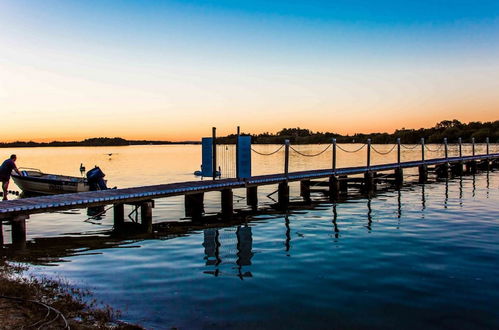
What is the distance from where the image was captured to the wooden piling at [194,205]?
2031 centimetres

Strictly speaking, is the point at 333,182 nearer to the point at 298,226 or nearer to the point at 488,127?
the point at 298,226

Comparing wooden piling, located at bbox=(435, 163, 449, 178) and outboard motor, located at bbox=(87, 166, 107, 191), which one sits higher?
outboard motor, located at bbox=(87, 166, 107, 191)

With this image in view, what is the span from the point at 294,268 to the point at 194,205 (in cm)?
1030

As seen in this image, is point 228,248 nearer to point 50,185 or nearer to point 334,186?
point 334,186

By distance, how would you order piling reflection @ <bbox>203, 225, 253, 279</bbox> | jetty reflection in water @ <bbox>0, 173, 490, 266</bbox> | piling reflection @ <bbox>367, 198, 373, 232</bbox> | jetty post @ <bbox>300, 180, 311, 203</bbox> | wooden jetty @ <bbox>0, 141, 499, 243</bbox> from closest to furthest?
1. piling reflection @ <bbox>203, 225, 253, 279</bbox>
2. jetty reflection in water @ <bbox>0, 173, 490, 266</bbox>
3. wooden jetty @ <bbox>0, 141, 499, 243</bbox>
4. piling reflection @ <bbox>367, 198, 373, 232</bbox>
5. jetty post @ <bbox>300, 180, 311, 203</bbox>

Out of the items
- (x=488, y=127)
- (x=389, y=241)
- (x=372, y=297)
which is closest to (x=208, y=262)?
(x=372, y=297)

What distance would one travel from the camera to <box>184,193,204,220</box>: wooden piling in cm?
2031

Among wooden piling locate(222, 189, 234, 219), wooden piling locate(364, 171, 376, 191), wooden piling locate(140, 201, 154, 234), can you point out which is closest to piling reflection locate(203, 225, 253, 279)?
wooden piling locate(140, 201, 154, 234)

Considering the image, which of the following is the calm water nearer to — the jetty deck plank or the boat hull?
the jetty deck plank

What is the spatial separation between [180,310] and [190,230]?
8.57m

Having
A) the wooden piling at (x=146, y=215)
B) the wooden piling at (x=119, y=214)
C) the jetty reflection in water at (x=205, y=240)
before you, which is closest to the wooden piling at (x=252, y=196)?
the jetty reflection in water at (x=205, y=240)

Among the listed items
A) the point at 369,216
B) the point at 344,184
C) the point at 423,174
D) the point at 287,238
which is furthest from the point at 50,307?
the point at 423,174

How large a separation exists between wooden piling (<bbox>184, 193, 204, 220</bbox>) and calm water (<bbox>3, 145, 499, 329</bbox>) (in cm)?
64

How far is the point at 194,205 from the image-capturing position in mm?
20656
